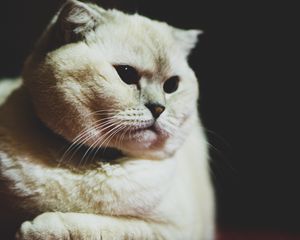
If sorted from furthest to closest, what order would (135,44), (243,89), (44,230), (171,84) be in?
1. (243,89)
2. (171,84)
3. (135,44)
4. (44,230)

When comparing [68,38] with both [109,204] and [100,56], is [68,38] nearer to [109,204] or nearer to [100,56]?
[100,56]

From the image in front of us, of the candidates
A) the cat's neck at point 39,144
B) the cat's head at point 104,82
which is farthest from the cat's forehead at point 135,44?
the cat's neck at point 39,144

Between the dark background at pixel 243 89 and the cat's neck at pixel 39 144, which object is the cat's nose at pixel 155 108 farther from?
the dark background at pixel 243 89

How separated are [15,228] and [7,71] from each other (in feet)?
3.22

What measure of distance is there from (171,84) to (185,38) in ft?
0.56

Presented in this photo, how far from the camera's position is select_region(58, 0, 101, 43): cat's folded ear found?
97 cm

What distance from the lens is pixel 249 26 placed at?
1.65 metres

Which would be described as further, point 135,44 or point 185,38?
point 185,38

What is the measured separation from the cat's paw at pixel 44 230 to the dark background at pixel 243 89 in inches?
32.2

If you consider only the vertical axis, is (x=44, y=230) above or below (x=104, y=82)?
below

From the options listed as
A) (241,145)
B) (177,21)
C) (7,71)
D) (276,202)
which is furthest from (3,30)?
(276,202)

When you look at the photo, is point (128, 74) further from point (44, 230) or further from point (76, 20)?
point (44, 230)

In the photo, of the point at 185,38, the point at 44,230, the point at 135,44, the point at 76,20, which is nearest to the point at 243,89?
the point at 185,38

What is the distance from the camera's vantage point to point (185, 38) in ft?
3.99
